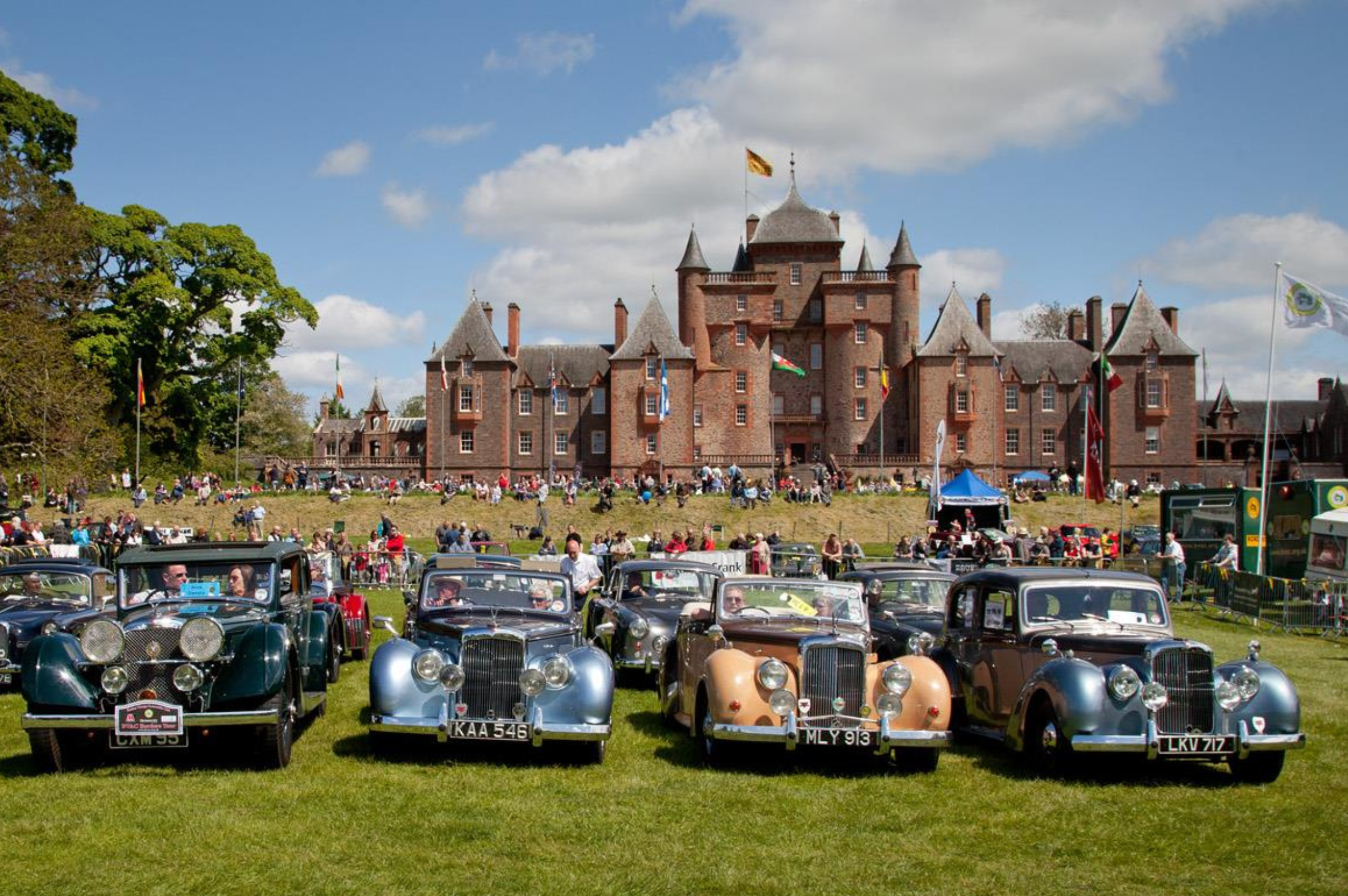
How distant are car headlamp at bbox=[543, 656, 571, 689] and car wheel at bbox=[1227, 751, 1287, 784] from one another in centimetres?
573

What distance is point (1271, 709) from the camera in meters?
10.4

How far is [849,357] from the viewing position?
82.1m

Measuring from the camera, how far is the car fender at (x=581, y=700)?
10742 millimetres

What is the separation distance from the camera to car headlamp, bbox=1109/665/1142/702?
10258 mm

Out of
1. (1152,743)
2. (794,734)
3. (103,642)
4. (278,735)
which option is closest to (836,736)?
(794,734)

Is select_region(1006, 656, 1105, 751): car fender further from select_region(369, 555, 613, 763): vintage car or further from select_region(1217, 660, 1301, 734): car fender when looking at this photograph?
select_region(369, 555, 613, 763): vintage car

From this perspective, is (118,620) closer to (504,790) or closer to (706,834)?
Result: (504,790)

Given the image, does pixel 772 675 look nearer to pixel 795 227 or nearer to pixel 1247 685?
pixel 1247 685

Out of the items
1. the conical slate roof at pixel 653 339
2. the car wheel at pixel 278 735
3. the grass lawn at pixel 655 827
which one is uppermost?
the conical slate roof at pixel 653 339

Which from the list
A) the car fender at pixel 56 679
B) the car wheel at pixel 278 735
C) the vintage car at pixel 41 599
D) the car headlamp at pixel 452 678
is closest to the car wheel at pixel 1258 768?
the car headlamp at pixel 452 678

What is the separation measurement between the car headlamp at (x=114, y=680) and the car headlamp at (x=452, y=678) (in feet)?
8.42

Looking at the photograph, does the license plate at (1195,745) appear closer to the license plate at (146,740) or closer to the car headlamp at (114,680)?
the license plate at (146,740)

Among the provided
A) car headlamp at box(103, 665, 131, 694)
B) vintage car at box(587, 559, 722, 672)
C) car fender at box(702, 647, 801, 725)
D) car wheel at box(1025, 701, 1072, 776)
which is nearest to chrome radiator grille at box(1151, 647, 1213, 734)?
car wheel at box(1025, 701, 1072, 776)

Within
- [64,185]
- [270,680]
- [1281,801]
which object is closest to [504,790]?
[270,680]
